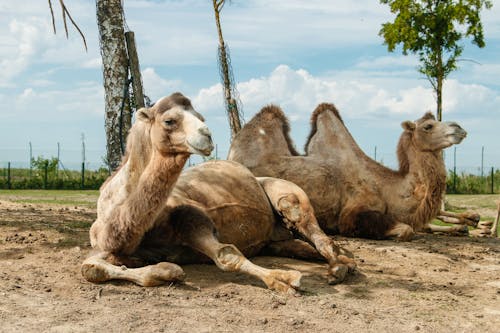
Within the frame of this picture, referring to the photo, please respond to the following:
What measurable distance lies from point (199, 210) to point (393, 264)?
7.00 ft

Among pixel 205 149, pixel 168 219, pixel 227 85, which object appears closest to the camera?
pixel 205 149

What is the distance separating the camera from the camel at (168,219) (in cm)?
471

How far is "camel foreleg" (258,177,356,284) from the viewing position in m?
5.48

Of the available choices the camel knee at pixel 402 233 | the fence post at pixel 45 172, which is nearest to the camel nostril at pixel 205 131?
the camel knee at pixel 402 233

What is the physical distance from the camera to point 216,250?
4957mm

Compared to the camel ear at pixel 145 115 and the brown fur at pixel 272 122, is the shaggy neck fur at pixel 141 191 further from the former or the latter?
the brown fur at pixel 272 122

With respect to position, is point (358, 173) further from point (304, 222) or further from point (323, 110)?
point (304, 222)

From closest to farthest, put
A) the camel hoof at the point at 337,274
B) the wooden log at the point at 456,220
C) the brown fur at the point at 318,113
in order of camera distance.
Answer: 1. the camel hoof at the point at 337,274
2. the brown fur at the point at 318,113
3. the wooden log at the point at 456,220

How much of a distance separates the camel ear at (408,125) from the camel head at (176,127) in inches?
189

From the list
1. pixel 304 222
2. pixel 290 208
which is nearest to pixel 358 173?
pixel 290 208

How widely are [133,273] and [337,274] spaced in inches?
65.0

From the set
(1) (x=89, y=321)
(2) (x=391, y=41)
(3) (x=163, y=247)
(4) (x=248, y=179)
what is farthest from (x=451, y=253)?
(2) (x=391, y=41)

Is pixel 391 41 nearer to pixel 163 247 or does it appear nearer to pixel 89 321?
pixel 163 247

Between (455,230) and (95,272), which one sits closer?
(95,272)
